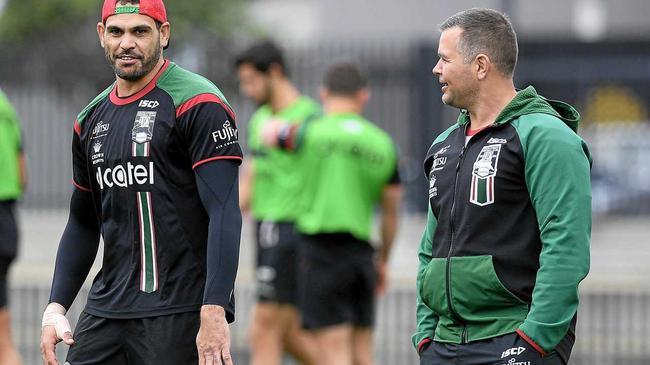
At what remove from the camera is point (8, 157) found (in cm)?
941

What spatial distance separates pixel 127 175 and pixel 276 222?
474 cm

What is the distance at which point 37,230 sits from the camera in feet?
59.1

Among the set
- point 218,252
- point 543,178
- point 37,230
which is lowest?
point 37,230

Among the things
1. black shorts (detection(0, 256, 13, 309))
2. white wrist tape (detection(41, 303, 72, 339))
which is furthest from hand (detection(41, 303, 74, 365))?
black shorts (detection(0, 256, 13, 309))

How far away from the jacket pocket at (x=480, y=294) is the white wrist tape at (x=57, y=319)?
159 cm

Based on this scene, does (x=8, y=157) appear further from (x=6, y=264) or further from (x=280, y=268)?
(x=280, y=268)

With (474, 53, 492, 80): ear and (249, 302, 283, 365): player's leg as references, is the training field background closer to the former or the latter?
(249, 302, 283, 365): player's leg

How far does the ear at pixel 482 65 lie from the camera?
17.3ft

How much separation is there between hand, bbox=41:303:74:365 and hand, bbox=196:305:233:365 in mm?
677

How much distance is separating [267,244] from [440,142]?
486 cm

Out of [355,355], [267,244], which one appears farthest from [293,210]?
[355,355]

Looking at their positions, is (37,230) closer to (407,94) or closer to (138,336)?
(407,94)

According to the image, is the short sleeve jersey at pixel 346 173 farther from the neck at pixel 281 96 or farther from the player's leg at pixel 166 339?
the player's leg at pixel 166 339

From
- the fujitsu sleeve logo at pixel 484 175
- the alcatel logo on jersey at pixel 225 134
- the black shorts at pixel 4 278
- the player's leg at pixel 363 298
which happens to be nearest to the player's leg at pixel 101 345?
the alcatel logo on jersey at pixel 225 134
